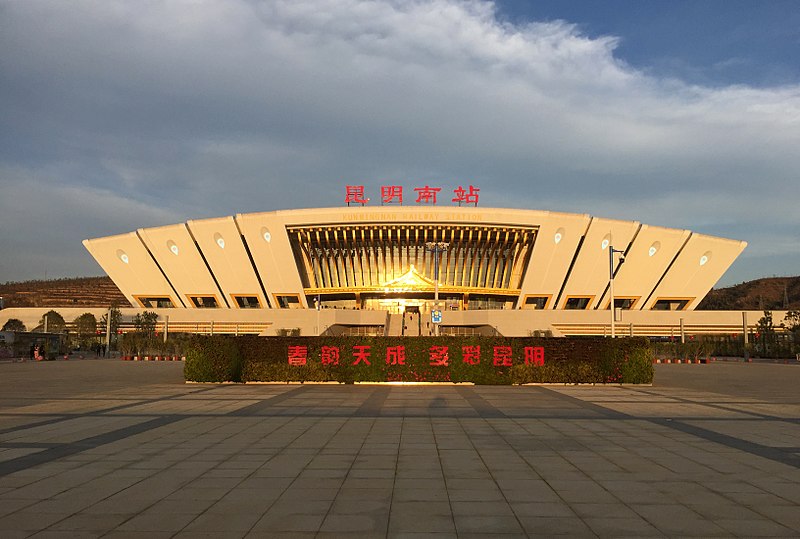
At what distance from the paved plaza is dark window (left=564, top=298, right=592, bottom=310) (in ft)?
196

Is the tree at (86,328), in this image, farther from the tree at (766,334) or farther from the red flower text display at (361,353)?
the tree at (766,334)

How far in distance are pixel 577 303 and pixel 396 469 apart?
71.9 meters

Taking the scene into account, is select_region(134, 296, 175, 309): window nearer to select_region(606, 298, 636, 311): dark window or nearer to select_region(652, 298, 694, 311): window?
select_region(606, 298, 636, 311): dark window

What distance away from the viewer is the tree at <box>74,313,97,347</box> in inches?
2694

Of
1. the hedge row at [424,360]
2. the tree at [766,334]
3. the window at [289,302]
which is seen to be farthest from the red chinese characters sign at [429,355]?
the window at [289,302]

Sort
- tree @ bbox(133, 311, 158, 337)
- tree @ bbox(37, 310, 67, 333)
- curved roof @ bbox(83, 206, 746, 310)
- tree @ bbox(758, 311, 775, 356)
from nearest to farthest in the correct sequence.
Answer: tree @ bbox(758, 311, 775, 356), tree @ bbox(133, 311, 158, 337), tree @ bbox(37, 310, 67, 333), curved roof @ bbox(83, 206, 746, 310)

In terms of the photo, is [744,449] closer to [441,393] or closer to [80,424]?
[441,393]

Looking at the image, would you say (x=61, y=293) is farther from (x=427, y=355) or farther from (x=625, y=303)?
(x=427, y=355)

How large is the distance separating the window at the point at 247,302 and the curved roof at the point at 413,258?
0.46 feet

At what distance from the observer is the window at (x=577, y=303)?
75812mm

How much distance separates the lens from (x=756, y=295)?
15950cm

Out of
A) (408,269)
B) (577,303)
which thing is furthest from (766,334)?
(408,269)

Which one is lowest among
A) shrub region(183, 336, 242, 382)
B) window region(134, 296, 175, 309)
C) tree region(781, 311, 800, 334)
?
shrub region(183, 336, 242, 382)

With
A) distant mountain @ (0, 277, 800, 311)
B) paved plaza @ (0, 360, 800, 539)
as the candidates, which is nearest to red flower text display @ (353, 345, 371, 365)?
paved plaza @ (0, 360, 800, 539)
